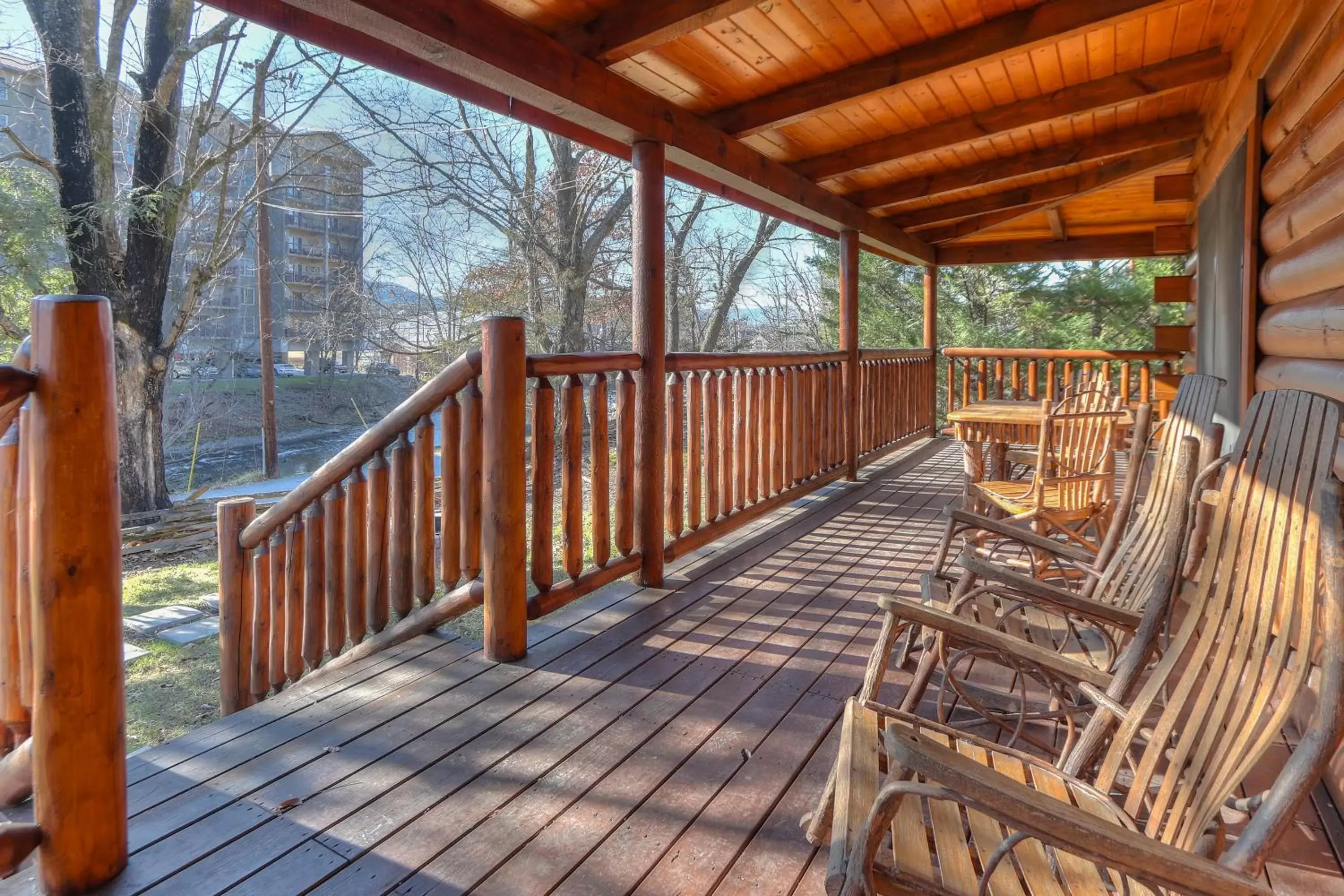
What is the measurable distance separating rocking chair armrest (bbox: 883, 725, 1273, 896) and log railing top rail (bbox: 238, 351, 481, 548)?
216 centimetres

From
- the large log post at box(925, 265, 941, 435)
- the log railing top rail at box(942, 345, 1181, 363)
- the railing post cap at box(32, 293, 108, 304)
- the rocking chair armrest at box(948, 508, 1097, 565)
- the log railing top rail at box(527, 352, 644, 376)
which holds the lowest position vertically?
the rocking chair armrest at box(948, 508, 1097, 565)

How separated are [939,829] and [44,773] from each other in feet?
5.48

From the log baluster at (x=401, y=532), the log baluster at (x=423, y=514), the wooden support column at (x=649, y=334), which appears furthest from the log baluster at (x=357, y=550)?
the wooden support column at (x=649, y=334)

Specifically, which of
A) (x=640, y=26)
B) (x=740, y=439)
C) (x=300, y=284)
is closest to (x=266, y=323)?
(x=300, y=284)

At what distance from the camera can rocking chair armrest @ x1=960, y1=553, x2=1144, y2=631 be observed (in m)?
1.89

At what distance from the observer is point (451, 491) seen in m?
2.96

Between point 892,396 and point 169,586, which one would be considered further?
point 892,396

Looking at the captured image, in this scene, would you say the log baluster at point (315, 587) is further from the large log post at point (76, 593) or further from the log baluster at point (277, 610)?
the large log post at point (76, 593)

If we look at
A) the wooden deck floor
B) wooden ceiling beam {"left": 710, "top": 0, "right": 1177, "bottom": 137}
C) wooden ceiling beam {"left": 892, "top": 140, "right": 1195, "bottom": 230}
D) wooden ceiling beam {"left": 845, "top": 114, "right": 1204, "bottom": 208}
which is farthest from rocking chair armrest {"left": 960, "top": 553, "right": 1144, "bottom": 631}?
wooden ceiling beam {"left": 892, "top": 140, "right": 1195, "bottom": 230}

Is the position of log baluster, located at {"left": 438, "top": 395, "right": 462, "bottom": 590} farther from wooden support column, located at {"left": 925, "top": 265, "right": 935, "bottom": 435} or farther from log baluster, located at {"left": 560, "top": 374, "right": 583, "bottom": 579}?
wooden support column, located at {"left": 925, "top": 265, "right": 935, "bottom": 435}

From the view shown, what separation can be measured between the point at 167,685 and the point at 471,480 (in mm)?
3972

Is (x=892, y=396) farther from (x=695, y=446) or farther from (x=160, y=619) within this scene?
(x=160, y=619)

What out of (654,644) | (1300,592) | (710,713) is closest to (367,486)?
(654,644)

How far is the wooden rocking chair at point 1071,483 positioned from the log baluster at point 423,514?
250cm
